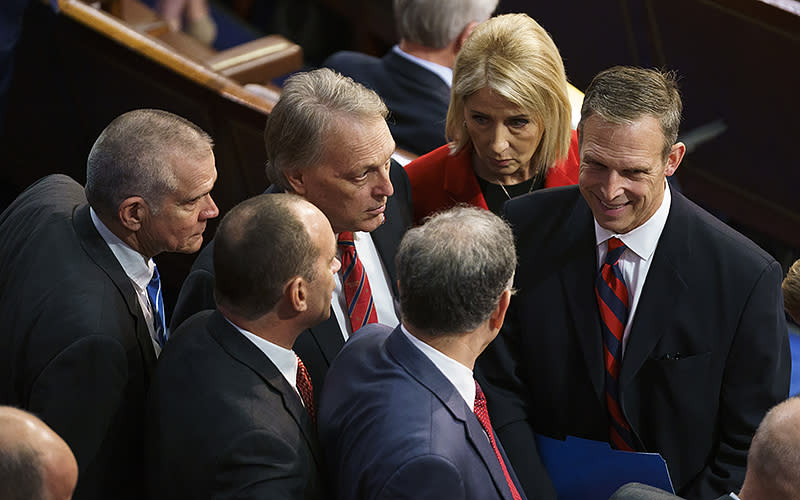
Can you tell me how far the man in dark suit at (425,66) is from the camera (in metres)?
3.59

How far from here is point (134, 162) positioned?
94.0 inches

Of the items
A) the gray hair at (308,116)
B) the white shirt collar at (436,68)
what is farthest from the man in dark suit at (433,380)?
the white shirt collar at (436,68)

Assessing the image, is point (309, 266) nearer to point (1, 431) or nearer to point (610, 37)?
point (1, 431)

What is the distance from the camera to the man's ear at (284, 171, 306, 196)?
8.41 feet

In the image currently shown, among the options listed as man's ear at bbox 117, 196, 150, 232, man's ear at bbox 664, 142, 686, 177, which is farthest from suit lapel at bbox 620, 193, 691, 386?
man's ear at bbox 117, 196, 150, 232

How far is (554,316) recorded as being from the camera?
245 centimetres

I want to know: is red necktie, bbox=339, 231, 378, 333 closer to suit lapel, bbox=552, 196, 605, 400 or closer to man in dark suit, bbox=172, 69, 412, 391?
man in dark suit, bbox=172, 69, 412, 391

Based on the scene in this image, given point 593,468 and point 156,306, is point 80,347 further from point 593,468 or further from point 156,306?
point 593,468

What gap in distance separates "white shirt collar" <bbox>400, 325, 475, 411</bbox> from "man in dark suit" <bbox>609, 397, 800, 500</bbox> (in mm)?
536

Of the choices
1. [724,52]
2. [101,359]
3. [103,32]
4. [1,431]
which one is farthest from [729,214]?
[1,431]

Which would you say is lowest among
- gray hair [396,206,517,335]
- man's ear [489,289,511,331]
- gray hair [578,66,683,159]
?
man's ear [489,289,511,331]

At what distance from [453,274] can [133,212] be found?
2.91 feet

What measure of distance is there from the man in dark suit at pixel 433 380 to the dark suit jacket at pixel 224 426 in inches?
3.5

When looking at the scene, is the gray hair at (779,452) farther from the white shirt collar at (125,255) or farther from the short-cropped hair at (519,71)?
the white shirt collar at (125,255)
